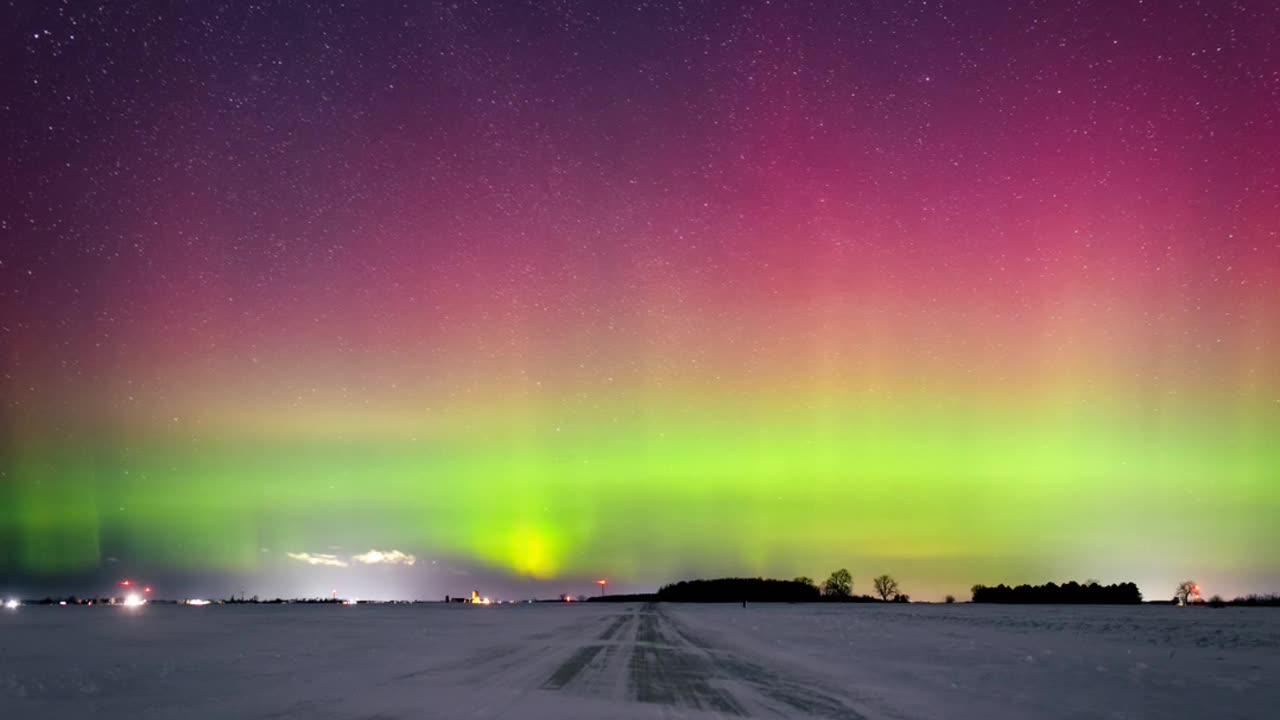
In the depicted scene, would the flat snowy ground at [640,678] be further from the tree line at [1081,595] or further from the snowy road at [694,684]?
the tree line at [1081,595]

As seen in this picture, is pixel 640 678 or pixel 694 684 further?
pixel 640 678

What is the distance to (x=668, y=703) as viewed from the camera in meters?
16.6

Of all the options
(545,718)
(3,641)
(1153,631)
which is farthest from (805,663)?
(3,641)

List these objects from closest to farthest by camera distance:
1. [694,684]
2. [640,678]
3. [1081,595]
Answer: [694,684]
[640,678]
[1081,595]

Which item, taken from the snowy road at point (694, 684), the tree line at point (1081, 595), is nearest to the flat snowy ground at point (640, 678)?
the snowy road at point (694, 684)

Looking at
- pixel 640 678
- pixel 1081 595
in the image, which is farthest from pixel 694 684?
pixel 1081 595

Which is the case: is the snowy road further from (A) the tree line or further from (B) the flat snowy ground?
(A) the tree line

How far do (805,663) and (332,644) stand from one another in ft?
62.8

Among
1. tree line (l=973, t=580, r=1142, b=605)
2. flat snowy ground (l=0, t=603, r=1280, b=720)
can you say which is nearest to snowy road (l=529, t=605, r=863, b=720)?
flat snowy ground (l=0, t=603, r=1280, b=720)

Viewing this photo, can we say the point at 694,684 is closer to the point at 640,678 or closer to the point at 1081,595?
the point at 640,678

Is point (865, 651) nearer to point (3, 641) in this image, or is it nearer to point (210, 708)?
point (210, 708)

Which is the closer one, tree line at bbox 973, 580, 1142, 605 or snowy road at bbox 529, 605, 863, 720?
snowy road at bbox 529, 605, 863, 720

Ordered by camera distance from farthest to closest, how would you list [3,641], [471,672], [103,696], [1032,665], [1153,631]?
[1153,631] < [3,641] < [1032,665] < [471,672] < [103,696]

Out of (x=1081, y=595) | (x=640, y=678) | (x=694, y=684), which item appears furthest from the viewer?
(x=1081, y=595)
